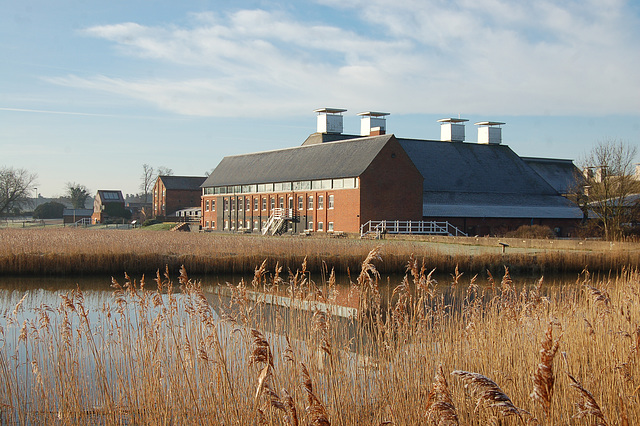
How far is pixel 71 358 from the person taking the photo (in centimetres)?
721

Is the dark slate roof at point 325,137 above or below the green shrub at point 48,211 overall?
above

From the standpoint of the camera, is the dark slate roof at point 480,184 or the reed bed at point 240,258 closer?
the reed bed at point 240,258

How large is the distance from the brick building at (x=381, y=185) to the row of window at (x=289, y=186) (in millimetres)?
78

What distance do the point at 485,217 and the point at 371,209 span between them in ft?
29.1

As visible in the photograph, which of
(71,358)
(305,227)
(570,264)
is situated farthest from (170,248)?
(305,227)

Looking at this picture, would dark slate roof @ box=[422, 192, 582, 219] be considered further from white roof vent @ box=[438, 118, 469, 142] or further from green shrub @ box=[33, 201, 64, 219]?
green shrub @ box=[33, 201, 64, 219]

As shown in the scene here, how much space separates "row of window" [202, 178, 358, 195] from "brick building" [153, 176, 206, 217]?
23.2 m

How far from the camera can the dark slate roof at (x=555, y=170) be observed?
59.0 meters

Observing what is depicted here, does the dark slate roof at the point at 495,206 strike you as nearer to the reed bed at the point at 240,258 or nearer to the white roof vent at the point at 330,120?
the white roof vent at the point at 330,120

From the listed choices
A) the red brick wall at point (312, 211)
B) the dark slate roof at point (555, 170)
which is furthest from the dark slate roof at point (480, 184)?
the red brick wall at point (312, 211)

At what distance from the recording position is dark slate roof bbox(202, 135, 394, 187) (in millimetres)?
44844

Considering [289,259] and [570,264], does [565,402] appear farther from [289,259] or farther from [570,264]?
[570,264]

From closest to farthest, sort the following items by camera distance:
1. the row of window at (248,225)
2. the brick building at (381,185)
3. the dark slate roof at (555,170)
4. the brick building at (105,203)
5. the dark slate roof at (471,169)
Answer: the brick building at (381,185) < the row of window at (248,225) < the dark slate roof at (471,169) < the dark slate roof at (555,170) < the brick building at (105,203)

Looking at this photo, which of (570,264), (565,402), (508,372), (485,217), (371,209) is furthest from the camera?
(485,217)
